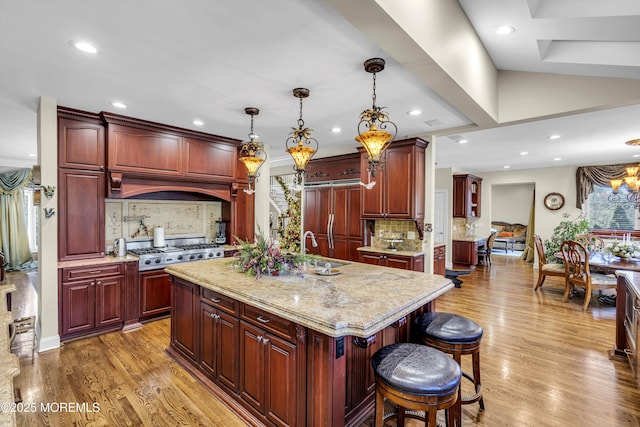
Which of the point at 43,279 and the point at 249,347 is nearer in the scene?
the point at 249,347

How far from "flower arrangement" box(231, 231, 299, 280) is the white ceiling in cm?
152

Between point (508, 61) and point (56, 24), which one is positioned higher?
point (508, 61)

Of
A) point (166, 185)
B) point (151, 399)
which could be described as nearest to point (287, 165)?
point (166, 185)

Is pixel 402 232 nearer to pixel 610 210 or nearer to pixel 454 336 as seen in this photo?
pixel 454 336

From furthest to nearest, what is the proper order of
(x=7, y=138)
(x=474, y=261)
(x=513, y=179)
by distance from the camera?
(x=513, y=179), (x=474, y=261), (x=7, y=138)

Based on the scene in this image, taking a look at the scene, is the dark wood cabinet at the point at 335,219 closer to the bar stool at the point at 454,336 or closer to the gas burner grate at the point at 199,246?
the gas burner grate at the point at 199,246

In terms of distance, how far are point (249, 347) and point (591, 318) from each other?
4872 mm

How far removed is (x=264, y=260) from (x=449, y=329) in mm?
1475

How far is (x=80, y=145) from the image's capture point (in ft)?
11.7

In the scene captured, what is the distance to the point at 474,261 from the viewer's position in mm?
7992

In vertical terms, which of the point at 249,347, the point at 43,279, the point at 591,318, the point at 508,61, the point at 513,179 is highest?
the point at 508,61

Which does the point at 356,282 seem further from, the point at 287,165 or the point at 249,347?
the point at 287,165

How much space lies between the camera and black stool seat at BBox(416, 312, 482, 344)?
1.99 metres

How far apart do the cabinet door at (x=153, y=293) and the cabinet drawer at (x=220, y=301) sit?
71.7 inches
